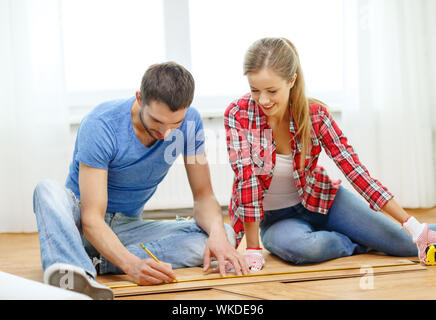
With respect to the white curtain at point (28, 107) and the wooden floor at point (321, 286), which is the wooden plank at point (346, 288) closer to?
the wooden floor at point (321, 286)

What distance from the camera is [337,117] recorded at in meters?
3.02

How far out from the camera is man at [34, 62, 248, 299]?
1347 millimetres

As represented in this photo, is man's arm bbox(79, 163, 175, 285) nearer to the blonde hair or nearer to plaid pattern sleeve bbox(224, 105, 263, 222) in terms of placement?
plaid pattern sleeve bbox(224, 105, 263, 222)

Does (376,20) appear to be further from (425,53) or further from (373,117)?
(373,117)

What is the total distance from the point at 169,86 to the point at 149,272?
0.49 meters

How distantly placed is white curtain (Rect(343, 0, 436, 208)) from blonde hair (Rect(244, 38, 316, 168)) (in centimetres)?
131

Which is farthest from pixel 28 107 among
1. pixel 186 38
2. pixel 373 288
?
pixel 373 288

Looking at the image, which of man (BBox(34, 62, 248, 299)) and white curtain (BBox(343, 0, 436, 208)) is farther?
white curtain (BBox(343, 0, 436, 208))

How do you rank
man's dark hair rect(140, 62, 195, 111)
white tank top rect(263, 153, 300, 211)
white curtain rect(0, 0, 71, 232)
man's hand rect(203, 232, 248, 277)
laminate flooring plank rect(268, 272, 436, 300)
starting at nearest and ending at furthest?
1. laminate flooring plank rect(268, 272, 436, 300)
2. man's dark hair rect(140, 62, 195, 111)
3. man's hand rect(203, 232, 248, 277)
4. white tank top rect(263, 153, 300, 211)
5. white curtain rect(0, 0, 71, 232)

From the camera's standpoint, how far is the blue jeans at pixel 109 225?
132 centimetres

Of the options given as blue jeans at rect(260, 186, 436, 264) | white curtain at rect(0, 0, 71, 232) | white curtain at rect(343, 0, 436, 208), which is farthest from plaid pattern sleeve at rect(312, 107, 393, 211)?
white curtain at rect(0, 0, 71, 232)

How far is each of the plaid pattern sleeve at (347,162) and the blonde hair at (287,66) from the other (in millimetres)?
60

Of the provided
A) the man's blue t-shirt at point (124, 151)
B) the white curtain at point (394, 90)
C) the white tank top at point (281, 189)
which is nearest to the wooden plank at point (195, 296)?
the man's blue t-shirt at point (124, 151)

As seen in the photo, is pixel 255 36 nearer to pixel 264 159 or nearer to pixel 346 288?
pixel 264 159
